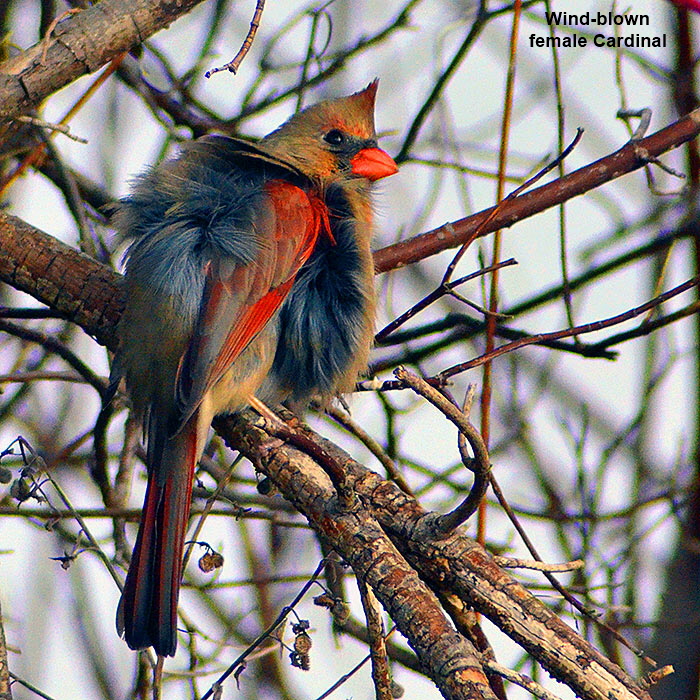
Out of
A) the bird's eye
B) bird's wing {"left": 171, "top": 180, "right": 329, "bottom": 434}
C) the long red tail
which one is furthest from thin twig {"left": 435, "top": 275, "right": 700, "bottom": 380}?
the bird's eye

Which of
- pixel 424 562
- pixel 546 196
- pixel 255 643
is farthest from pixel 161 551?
pixel 546 196

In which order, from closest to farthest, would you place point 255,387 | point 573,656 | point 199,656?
point 573,656, point 255,387, point 199,656

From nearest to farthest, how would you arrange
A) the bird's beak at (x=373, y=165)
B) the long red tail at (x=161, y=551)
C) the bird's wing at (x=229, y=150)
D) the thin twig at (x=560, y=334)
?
1. the thin twig at (x=560, y=334)
2. the long red tail at (x=161, y=551)
3. the bird's wing at (x=229, y=150)
4. the bird's beak at (x=373, y=165)

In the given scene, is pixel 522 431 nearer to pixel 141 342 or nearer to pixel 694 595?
pixel 694 595

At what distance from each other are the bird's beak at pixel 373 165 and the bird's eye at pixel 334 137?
93 millimetres

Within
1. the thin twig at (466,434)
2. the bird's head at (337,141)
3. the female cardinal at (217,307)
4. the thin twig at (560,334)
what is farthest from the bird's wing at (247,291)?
the thin twig at (466,434)

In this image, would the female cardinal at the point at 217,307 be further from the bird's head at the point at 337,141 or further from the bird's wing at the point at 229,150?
the bird's head at the point at 337,141

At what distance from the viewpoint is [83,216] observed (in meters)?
3.59

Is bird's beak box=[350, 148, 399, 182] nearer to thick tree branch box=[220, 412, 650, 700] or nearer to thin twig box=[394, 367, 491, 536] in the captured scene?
thick tree branch box=[220, 412, 650, 700]

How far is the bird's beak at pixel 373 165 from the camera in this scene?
3.76 metres

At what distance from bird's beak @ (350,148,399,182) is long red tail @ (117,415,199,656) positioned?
1.33m

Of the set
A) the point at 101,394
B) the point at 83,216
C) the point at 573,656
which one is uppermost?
the point at 83,216

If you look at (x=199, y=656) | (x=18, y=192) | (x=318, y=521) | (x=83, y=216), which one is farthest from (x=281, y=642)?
(x=18, y=192)

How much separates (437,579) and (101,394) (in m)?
1.39
